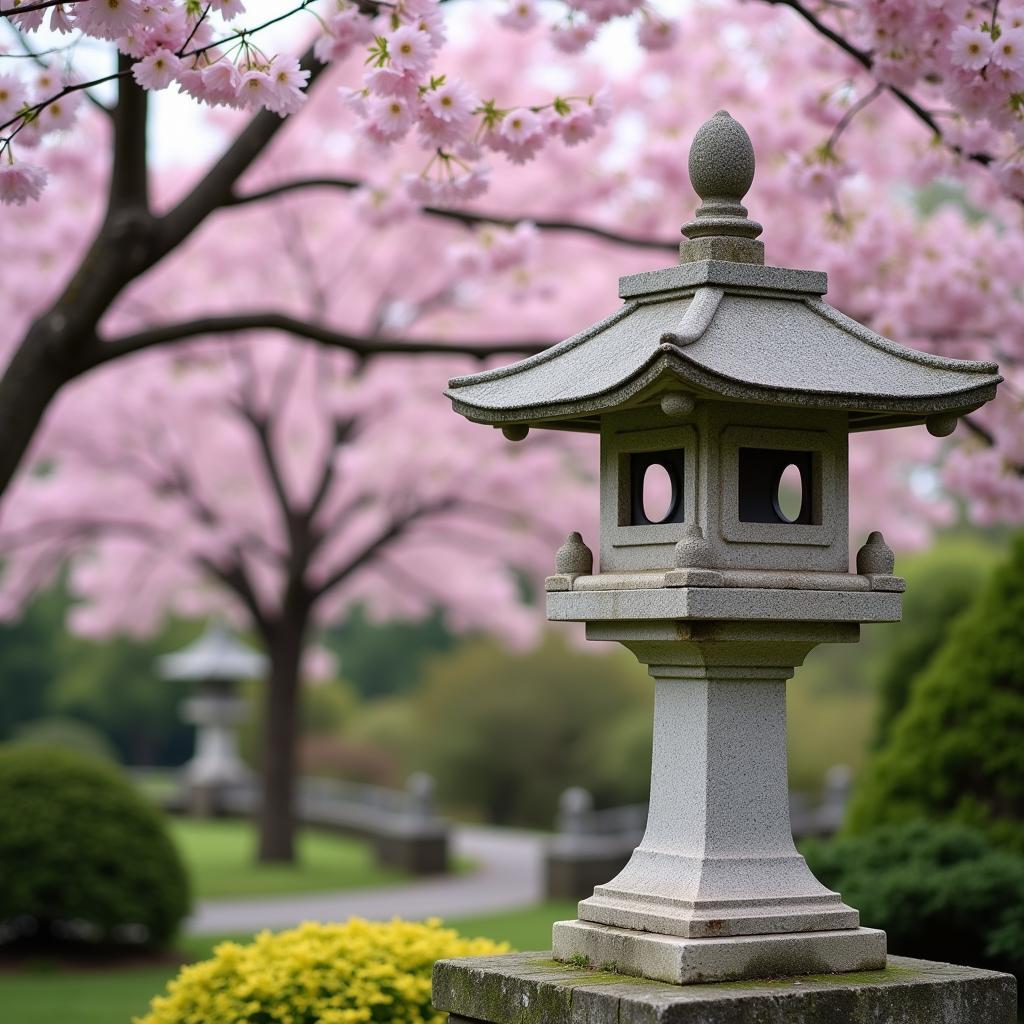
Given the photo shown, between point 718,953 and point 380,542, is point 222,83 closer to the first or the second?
point 718,953

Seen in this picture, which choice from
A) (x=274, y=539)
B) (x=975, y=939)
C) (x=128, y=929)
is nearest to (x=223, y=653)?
(x=274, y=539)

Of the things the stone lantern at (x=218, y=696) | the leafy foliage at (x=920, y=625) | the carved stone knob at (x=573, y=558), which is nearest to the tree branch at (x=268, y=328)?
the carved stone knob at (x=573, y=558)

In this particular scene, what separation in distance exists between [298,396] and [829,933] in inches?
622

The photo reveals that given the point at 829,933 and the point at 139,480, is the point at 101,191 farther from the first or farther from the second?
the point at 829,933

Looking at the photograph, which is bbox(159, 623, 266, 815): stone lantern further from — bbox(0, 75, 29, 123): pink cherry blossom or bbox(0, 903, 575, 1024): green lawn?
bbox(0, 75, 29, 123): pink cherry blossom

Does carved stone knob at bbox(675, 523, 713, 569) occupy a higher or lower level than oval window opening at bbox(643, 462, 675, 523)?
lower

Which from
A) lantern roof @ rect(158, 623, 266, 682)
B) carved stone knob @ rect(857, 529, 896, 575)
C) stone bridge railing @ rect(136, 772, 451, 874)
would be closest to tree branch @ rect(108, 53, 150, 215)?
carved stone knob @ rect(857, 529, 896, 575)

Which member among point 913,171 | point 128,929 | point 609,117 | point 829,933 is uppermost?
point 913,171

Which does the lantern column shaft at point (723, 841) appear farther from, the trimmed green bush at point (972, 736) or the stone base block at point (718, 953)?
the trimmed green bush at point (972, 736)

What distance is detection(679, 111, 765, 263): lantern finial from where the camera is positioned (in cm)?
536

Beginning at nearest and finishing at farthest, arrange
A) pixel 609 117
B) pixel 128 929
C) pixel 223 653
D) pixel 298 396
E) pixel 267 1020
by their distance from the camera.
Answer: pixel 267 1020, pixel 609 117, pixel 128 929, pixel 298 396, pixel 223 653

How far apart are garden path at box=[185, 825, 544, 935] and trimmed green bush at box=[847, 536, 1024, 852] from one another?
23.3 ft

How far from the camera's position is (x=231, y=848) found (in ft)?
74.5

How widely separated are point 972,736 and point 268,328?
419cm
